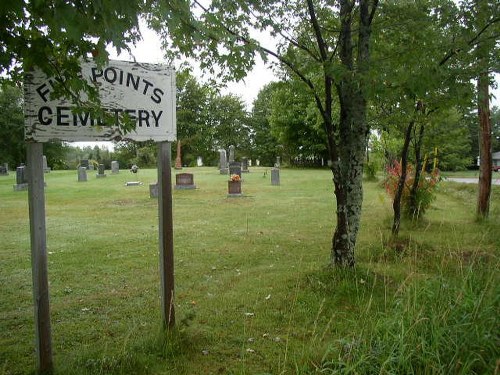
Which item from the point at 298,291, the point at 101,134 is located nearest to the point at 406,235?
the point at 298,291

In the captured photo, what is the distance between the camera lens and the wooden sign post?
314cm

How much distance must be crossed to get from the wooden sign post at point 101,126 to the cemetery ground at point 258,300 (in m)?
0.49

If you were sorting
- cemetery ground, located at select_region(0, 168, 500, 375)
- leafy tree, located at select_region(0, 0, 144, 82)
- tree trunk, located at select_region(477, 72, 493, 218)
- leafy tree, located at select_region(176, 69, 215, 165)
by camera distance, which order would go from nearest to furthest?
leafy tree, located at select_region(0, 0, 144, 82)
cemetery ground, located at select_region(0, 168, 500, 375)
tree trunk, located at select_region(477, 72, 493, 218)
leafy tree, located at select_region(176, 69, 215, 165)

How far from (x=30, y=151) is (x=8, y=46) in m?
0.76

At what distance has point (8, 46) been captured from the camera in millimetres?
2842

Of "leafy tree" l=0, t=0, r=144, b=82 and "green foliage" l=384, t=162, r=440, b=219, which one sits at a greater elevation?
"leafy tree" l=0, t=0, r=144, b=82

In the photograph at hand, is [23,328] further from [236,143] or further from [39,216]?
[236,143]

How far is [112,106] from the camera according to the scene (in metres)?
3.46

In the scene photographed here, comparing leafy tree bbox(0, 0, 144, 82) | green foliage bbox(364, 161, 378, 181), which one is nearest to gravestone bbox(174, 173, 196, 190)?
green foliage bbox(364, 161, 378, 181)

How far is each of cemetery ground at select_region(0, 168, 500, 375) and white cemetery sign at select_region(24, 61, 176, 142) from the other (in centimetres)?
164

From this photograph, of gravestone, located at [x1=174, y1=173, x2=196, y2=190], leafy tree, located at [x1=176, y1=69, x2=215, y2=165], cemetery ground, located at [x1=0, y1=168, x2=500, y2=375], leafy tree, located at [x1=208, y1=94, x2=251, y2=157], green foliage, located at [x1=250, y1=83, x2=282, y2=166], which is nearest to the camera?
cemetery ground, located at [x1=0, y1=168, x2=500, y2=375]

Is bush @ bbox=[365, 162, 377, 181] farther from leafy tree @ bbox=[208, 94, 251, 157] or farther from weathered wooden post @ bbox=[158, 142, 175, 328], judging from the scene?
leafy tree @ bbox=[208, 94, 251, 157]

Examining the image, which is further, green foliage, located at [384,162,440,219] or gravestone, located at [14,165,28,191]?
gravestone, located at [14,165,28,191]

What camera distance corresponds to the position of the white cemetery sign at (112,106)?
3.15m
